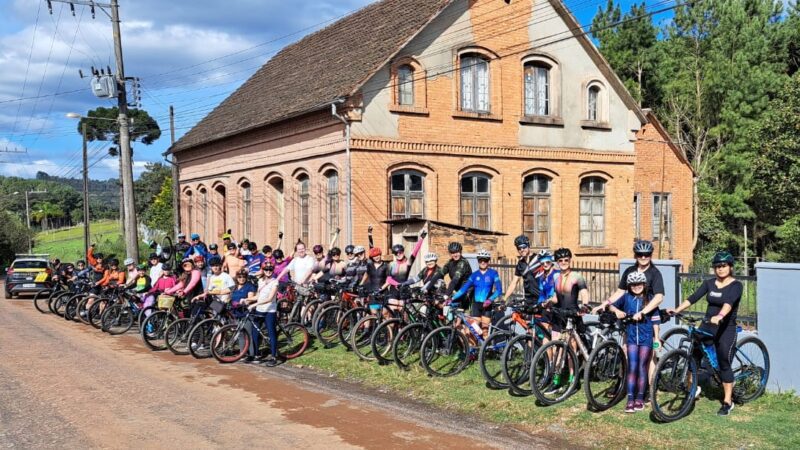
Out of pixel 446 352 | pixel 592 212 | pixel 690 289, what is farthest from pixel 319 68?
pixel 690 289

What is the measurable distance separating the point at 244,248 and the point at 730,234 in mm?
26422

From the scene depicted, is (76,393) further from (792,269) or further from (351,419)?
(792,269)

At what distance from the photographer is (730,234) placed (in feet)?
117

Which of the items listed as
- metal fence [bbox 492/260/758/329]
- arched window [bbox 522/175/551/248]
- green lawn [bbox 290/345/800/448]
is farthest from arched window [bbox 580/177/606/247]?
green lawn [bbox 290/345/800/448]

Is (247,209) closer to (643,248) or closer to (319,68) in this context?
(319,68)

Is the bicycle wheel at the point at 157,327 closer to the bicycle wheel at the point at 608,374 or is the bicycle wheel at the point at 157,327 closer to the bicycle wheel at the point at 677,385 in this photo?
the bicycle wheel at the point at 608,374

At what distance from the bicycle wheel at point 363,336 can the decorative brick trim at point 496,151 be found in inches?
352

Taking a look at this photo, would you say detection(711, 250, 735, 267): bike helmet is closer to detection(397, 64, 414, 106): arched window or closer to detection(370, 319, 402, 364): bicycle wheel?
detection(370, 319, 402, 364): bicycle wheel

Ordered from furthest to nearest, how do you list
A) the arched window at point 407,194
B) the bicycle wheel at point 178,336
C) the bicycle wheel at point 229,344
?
the arched window at point 407,194 < the bicycle wheel at point 178,336 < the bicycle wheel at point 229,344

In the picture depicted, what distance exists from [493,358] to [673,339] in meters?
2.44

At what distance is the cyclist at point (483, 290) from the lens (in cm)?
1066

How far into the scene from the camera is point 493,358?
9.76 meters

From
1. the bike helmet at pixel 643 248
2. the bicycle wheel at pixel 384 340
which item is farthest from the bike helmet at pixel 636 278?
the bicycle wheel at pixel 384 340

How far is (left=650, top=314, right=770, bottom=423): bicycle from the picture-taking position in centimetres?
785
